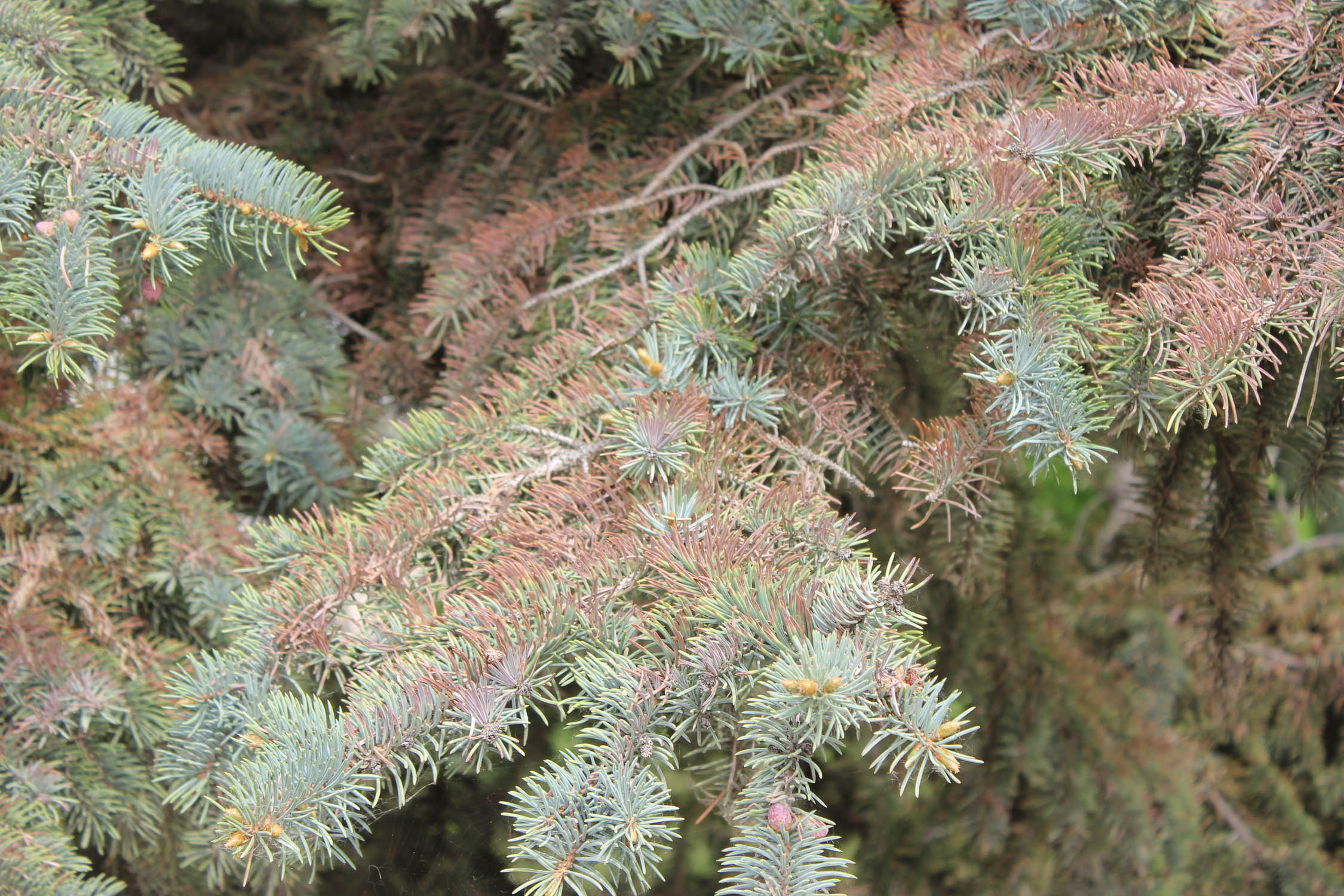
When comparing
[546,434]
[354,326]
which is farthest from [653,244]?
[354,326]

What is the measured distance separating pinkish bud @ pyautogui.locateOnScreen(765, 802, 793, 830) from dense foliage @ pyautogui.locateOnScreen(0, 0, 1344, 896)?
0.01 m

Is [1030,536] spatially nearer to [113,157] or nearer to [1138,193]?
[1138,193]

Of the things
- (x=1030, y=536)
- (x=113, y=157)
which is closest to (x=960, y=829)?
(x=1030, y=536)

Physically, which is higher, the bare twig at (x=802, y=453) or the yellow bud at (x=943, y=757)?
the yellow bud at (x=943, y=757)

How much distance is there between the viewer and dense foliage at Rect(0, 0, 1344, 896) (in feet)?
1.59

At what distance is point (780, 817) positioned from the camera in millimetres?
439

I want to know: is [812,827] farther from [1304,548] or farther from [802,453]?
[1304,548]

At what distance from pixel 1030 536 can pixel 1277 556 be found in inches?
33.5

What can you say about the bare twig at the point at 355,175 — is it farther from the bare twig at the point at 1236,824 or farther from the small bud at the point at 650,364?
the bare twig at the point at 1236,824

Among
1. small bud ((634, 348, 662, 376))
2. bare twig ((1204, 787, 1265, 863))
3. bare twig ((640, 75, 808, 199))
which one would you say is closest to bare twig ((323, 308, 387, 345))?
bare twig ((640, 75, 808, 199))

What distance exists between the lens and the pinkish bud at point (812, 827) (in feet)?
1.43

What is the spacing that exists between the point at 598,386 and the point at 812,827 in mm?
379

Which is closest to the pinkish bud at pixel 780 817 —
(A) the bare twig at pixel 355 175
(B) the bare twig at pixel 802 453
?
(B) the bare twig at pixel 802 453

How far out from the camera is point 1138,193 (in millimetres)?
704
